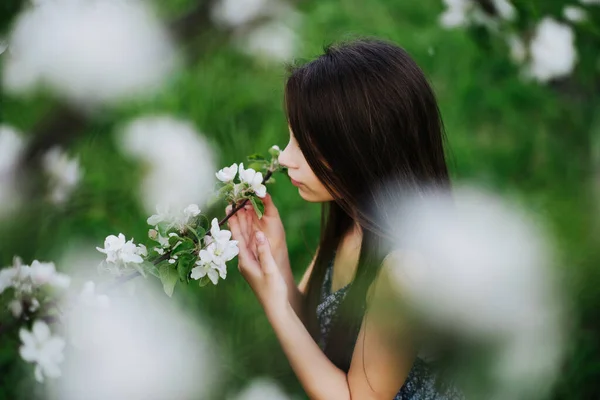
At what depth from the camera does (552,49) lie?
4.50 ft

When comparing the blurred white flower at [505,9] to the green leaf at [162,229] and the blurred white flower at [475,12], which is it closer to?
the blurred white flower at [475,12]

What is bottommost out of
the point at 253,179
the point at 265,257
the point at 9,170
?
the point at 265,257

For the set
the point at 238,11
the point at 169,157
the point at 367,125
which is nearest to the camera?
the point at 367,125

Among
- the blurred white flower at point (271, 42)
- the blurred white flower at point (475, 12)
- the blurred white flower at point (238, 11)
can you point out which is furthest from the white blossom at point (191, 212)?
the blurred white flower at point (271, 42)

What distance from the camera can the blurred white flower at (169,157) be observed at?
A: 1.20 metres

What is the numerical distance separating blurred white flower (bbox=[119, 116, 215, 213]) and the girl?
263 millimetres

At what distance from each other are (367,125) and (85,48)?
1.31 feet

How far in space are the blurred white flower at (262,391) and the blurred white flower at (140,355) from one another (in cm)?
5

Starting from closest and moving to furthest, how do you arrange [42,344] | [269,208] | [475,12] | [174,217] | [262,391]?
[42,344], [174,217], [269,208], [475,12], [262,391]

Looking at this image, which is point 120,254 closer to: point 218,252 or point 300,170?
point 218,252

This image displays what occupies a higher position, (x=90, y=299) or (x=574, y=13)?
(x=90, y=299)

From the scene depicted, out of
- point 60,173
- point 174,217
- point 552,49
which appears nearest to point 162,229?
point 174,217

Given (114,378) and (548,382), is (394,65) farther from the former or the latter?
(548,382)

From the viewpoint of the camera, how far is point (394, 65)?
0.85 metres
